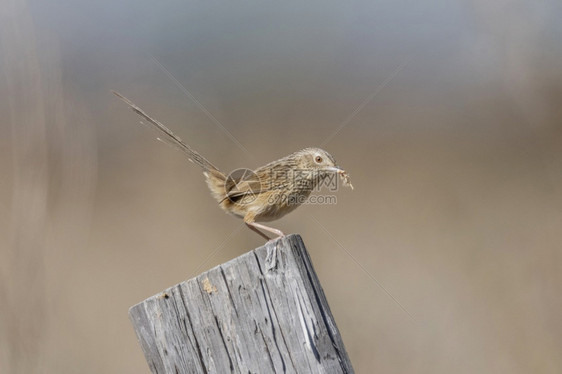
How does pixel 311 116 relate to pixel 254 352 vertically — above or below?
above

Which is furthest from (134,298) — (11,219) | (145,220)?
(11,219)

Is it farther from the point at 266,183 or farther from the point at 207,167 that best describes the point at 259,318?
the point at 207,167

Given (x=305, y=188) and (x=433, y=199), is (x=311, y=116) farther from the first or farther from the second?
(x=305, y=188)

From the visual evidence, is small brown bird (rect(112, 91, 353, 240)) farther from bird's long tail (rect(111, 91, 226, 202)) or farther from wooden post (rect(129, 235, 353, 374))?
wooden post (rect(129, 235, 353, 374))

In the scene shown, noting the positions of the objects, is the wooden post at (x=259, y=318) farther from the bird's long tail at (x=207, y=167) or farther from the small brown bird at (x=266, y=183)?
the bird's long tail at (x=207, y=167)

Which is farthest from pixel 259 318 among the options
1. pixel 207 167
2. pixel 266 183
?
pixel 207 167

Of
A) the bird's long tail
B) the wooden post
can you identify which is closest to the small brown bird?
the bird's long tail

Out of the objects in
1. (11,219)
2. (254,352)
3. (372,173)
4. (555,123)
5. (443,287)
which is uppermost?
(372,173)
